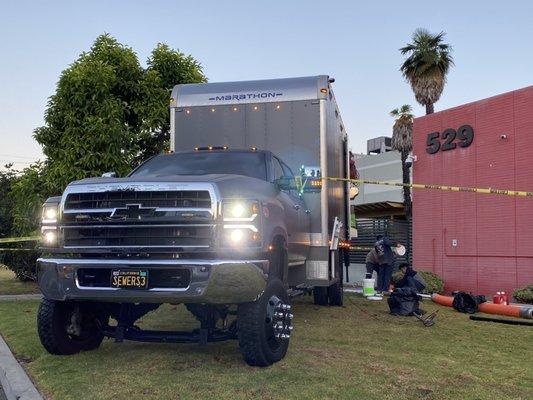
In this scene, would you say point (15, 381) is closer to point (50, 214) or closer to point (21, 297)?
point (50, 214)

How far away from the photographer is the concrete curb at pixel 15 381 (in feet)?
16.1

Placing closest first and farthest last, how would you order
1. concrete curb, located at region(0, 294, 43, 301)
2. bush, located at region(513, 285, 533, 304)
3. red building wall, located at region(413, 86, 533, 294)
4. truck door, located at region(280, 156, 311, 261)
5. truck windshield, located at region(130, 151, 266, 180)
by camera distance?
truck windshield, located at region(130, 151, 266, 180)
truck door, located at region(280, 156, 311, 261)
bush, located at region(513, 285, 533, 304)
concrete curb, located at region(0, 294, 43, 301)
red building wall, located at region(413, 86, 533, 294)

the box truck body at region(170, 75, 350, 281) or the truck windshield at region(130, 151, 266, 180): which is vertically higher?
the box truck body at region(170, 75, 350, 281)

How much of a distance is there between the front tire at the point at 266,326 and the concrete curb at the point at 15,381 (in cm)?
184

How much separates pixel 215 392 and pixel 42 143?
11.3 m

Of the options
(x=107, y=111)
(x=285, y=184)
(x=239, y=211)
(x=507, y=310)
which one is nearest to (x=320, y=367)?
(x=239, y=211)

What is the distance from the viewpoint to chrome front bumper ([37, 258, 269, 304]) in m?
4.88

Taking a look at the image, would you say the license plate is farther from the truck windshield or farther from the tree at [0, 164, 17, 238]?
the tree at [0, 164, 17, 238]

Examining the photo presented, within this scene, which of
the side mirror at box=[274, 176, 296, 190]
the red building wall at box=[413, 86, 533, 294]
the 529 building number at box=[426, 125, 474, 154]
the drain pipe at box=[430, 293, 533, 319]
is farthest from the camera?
the 529 building number at box=[426, 125, 474, 154]

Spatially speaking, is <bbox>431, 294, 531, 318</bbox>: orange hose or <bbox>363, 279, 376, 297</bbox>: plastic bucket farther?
<bbox>363, 279, 376, 297</bbox>: plastic bucket

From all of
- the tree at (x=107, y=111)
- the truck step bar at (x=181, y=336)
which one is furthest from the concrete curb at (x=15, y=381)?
the tree at (x=107, y=111)

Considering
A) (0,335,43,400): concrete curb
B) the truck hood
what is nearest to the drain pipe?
the truck hood

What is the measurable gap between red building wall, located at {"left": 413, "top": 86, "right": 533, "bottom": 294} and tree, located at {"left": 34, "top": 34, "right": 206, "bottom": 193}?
7365 millimetres

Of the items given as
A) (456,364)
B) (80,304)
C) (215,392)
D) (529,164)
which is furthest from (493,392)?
(529,164)
